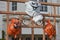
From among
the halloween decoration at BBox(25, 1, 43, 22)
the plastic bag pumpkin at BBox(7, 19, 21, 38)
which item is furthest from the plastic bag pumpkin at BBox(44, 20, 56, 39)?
the plastic bag pumpkin at BBox(7, 19, 21, 38)

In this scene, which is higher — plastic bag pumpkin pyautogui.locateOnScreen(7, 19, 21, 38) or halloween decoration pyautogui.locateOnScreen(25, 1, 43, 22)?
Result: halloween decoration pyautogui.locateOnScreen(25, 1, 43, 22)

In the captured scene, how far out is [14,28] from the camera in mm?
2367

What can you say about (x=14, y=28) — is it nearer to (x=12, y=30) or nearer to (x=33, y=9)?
(x=12, y=30)

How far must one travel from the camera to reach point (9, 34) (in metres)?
2.34

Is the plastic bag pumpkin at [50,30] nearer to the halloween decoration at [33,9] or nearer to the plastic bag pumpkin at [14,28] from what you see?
the halloween decoration at [33,9]

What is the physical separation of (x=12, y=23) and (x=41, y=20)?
33 centimetres

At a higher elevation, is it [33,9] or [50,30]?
[33,9]

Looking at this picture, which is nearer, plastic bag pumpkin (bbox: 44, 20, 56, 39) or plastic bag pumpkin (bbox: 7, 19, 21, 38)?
plastic bag pumpkin (bbox: 7, 19, 21, 38)

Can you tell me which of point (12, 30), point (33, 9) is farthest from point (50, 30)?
point (12, 30)

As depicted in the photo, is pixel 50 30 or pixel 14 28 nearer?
pixel 14 28

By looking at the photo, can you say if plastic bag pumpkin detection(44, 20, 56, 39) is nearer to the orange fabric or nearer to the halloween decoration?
the halloween decoration

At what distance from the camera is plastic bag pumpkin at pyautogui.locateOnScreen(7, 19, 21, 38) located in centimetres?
234

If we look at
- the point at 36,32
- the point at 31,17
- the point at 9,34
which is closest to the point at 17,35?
the point at 9,34

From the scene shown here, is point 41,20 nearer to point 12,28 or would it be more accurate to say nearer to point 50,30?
point 50,30
